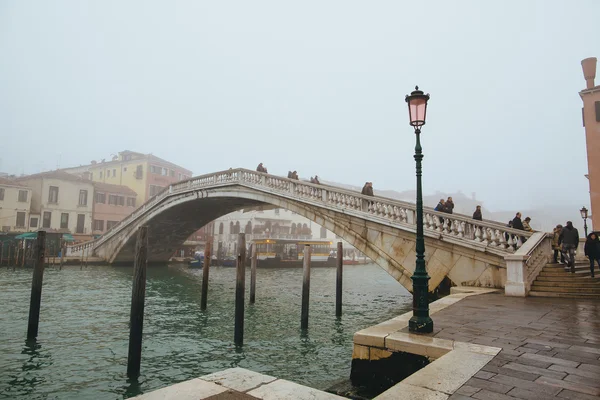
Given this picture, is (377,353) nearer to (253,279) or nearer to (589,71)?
(253,279)

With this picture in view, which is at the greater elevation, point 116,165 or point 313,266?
point 116,165

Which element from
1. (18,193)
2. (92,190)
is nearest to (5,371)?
(18,193)

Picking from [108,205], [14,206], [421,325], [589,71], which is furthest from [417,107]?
[108,205]

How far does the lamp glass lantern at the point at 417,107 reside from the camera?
5.30 m

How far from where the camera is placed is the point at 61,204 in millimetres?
35562

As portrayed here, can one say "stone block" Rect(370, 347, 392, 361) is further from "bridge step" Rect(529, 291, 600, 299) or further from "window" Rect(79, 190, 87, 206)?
"window" Rect(79, 190, 87, 206)

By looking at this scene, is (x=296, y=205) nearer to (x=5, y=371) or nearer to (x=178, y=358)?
(x=178, y=358)

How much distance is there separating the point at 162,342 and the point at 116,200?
36039 mm

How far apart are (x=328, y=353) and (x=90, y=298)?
424 inches

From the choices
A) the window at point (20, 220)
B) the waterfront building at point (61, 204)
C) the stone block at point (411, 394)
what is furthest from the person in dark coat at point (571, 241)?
the window at point (20, 220)

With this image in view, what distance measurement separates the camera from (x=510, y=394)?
9.25 ft

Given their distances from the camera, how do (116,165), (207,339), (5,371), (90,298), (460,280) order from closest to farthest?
(5,371)
(207,339)
(460,280)
(90,298)
(116,165)

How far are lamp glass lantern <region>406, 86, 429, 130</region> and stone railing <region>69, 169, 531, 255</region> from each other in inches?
197

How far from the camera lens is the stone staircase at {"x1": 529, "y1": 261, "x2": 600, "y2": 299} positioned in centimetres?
807
